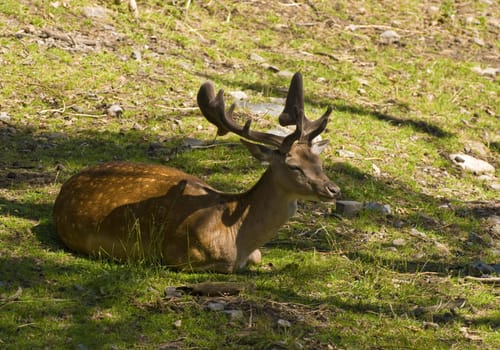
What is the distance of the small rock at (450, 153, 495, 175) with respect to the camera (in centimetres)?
1041

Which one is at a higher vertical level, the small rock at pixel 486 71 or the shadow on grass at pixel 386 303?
the small rock at pixel 486 71

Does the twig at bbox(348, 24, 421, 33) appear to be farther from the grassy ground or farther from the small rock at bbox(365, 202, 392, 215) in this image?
the small rock at bbox(365, 202, 392, 215)

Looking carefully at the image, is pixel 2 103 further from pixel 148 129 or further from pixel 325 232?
pixel 325 232

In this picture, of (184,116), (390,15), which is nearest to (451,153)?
(184,116)

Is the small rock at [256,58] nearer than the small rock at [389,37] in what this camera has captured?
Yes

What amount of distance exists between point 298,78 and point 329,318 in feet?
6.72

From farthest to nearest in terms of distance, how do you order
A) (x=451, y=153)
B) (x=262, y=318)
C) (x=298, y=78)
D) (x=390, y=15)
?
1. (x=390, y=15)
2. (x=451, y=153)
3. (x=298, y=78)
4. (x=262, y=318)

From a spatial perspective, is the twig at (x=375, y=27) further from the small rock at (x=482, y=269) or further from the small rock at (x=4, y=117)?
the small rock at (x=482, y=269)

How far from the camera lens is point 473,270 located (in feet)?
25.6

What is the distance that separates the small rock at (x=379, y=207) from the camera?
8.84 m

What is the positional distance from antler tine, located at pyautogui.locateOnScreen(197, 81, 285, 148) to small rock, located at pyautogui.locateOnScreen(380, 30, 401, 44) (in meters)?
6.82

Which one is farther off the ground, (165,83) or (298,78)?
(298,78)

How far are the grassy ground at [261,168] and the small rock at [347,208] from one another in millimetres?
67

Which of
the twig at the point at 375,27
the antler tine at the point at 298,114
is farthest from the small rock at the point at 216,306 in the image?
the twig at the point at 375,27
